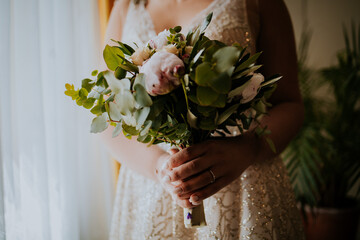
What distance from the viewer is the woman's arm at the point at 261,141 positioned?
2.37 feet

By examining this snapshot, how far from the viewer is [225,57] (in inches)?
21.2

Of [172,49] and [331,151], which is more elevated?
[172,49]

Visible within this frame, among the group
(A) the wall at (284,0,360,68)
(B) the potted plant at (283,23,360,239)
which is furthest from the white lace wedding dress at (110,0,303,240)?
(A) the wall at (284,0,360,68)

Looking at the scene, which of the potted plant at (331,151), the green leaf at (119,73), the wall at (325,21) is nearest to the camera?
the green leaf at (119,73)

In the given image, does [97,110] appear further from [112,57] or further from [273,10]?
[273,10]

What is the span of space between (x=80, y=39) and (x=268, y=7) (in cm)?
82

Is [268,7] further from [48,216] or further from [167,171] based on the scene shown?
[48,216]

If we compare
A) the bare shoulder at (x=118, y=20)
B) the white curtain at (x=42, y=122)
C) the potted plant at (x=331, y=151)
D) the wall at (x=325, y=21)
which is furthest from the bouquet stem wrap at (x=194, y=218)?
the wall at (x=325, y=21)

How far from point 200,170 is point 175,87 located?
244mm

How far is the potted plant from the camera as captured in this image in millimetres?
1985

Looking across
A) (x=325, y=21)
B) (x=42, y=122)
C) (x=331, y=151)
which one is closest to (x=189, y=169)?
(x=42, y=122)

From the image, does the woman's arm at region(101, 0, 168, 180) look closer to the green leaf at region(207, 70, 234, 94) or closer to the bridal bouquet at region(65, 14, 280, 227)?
the bridal bouquet at region(65, 14, 280, 227)

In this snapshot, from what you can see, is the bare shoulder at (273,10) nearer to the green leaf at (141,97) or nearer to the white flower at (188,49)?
the white flower at (188,49)

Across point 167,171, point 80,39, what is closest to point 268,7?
point 167,171
